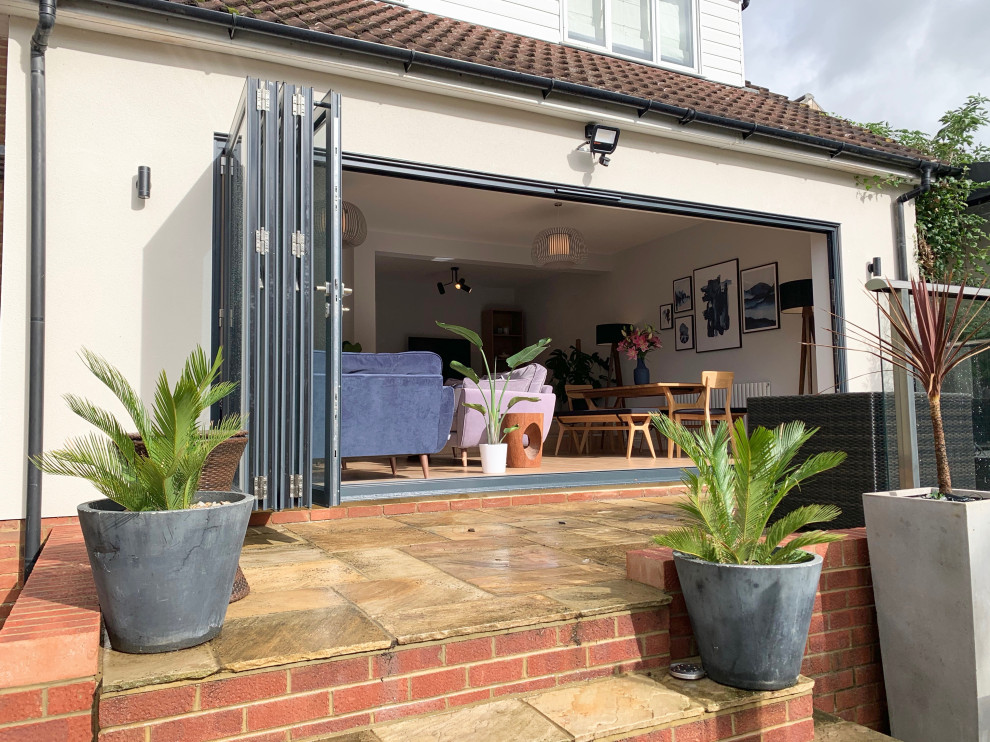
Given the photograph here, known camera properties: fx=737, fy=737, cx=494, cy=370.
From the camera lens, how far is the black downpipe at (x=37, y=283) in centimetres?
333

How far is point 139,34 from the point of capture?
3.75 m

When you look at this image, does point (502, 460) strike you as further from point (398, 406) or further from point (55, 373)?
point (55, 373)

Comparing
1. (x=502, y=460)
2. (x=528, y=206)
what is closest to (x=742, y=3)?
(x=528, y=206)

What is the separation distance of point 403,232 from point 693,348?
3.98 m

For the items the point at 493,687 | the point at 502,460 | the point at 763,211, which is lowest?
the point at 493,687

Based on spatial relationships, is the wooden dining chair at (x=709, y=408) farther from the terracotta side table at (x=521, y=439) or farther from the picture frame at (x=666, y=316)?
the picture frame at (x=666, y=316)

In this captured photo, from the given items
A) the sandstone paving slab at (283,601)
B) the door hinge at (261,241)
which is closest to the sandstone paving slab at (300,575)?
the sandstone paving slab at (283,601)

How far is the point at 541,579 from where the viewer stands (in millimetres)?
2381

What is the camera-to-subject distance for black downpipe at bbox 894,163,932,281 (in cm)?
636

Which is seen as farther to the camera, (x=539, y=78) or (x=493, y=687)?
(x=539, y=78)

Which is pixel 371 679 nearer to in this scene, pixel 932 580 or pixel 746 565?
pixel 746 565

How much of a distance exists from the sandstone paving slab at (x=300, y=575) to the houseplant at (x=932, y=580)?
1.78 meters

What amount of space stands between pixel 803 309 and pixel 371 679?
6850mm

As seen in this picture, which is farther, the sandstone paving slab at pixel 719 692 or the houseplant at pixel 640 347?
the houseplant at pixel 640 347
